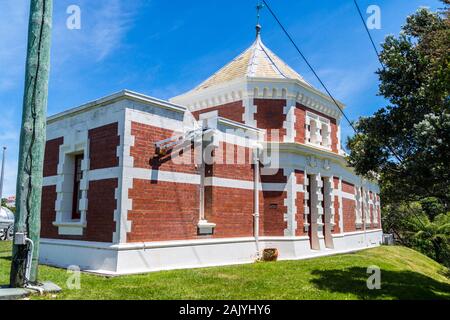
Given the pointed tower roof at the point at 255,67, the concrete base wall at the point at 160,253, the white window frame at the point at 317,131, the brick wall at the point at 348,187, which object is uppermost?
the pointed tower roof at the point at 255,67

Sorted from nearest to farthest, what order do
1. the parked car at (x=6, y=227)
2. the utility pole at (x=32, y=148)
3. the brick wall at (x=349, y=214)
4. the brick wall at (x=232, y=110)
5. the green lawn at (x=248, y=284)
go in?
the utility pole at (x=32, y=148) → the green lawn at (x=248, y=284) → the brick wall at (x=232, y=110) → the brick wall at (x=349, y=214) → the parked car at (x=6, y=227)

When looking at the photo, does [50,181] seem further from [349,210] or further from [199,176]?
[349,210]

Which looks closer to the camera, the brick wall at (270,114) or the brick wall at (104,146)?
the brick wall at (104,146)

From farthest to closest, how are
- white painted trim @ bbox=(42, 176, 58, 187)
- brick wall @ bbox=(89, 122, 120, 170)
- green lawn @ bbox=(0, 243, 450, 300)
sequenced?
white painted trim @ bbox=(42, 176, 58, 187) < brick wall @ bbox=(89, 122, 120, 170) < green lawn @ bbox=(0, 243, 450, 300)

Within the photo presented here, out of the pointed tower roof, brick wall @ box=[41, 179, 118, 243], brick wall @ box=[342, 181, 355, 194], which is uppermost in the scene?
the pointed tower roof

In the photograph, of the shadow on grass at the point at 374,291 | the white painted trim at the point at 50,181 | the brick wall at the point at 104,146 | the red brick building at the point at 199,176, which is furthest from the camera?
the white painted trim at the point at 50,181

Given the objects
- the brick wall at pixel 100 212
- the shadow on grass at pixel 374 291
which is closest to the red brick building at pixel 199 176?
the brick wall at pixel 100 212

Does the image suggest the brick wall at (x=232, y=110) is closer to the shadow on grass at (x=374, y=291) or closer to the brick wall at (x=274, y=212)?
the brick wall at (x=274, y=212)

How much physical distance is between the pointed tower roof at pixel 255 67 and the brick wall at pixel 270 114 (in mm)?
1099

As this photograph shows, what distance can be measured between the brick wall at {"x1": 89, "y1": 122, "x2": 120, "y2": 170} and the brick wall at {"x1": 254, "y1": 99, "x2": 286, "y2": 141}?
673 centimetres

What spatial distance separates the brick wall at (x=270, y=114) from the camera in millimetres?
15859

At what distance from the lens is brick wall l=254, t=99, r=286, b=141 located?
15.9 metres

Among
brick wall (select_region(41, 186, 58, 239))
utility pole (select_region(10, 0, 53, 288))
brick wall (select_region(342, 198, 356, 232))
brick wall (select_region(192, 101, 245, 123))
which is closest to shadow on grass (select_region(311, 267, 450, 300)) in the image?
utility pole (select_region(10, 0, 53, 288))

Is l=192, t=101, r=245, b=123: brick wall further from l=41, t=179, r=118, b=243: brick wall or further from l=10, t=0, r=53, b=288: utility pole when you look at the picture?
l=10, t=0, r=53, b=288: utility pole
